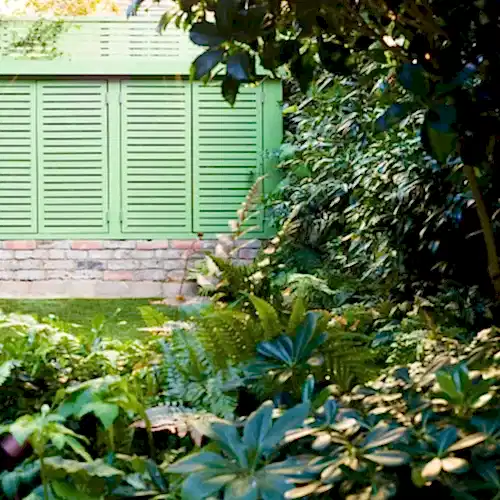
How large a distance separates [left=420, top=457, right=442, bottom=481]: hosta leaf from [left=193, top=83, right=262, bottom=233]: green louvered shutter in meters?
3.71

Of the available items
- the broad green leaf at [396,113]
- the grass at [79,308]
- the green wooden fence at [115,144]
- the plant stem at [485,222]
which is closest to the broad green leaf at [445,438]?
the broad green leaf at [396,113]

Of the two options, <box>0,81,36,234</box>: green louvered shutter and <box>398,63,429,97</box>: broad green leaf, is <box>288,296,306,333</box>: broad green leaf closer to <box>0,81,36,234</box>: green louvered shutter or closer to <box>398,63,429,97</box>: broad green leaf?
<box>398,63,429,97</box>: broad green leaf

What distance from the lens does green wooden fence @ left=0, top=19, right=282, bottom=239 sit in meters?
4.29

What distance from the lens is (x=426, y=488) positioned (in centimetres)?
72

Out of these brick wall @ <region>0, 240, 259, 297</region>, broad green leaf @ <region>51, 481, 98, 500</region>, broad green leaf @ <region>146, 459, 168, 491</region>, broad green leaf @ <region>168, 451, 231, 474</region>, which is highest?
broad green leaf @ <region>168, 451, 231, 474</region>

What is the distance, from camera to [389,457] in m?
0.65

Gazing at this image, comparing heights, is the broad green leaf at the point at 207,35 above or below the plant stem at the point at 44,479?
above

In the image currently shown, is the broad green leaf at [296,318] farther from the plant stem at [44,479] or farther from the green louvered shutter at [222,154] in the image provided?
the green louvered shutter at [222,154]

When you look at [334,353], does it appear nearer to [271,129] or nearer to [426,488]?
[426,488]

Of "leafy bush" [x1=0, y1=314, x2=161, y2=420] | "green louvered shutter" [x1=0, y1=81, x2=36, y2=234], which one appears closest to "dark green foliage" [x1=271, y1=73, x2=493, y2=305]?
"leafy bush" [x1=0, y1=314, x2=161, y2=420]

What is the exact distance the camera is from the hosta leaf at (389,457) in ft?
2.12

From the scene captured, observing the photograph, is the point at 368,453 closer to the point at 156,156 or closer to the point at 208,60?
the point at 208,60

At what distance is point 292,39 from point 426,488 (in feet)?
2.81

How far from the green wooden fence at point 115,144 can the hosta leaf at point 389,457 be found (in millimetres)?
3594
